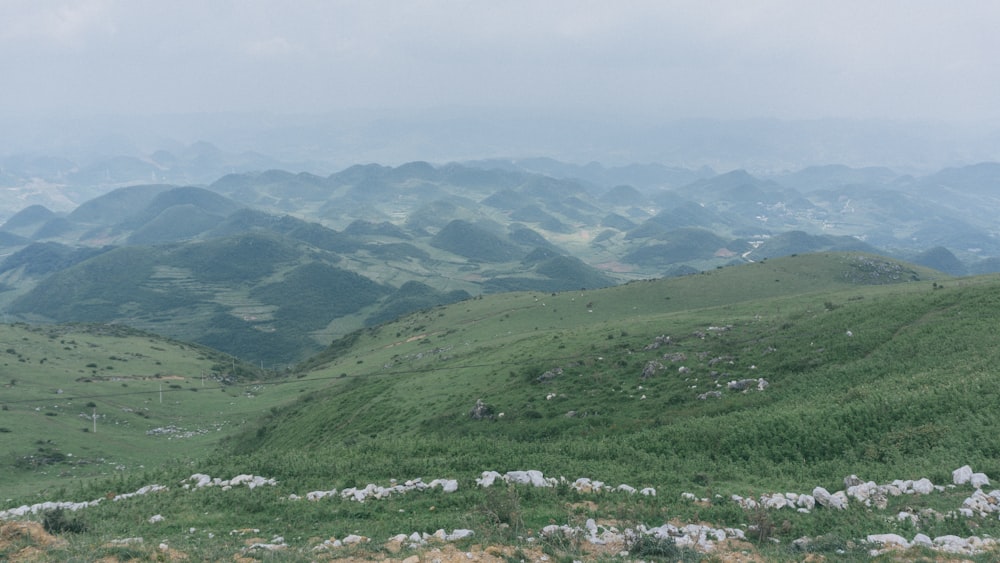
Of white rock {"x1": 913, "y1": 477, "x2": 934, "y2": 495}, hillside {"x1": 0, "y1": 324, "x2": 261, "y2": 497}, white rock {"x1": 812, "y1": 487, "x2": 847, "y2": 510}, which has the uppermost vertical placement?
white rock {"x1": 913, "y1": 477, "x2": 934, "y2": 495}

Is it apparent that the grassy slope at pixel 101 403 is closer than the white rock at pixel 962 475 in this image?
No

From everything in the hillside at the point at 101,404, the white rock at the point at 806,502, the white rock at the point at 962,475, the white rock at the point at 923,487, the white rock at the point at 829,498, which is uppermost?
the white rock at the point at 962,475

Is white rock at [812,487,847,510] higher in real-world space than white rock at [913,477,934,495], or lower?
lower

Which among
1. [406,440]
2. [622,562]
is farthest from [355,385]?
[622,562]

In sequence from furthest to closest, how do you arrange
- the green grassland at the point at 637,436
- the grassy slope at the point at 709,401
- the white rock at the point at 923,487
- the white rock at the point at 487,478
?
the grassy slope at the point at 709,401, the white rock at the point at 487,478, the green grassland at the point at 637,436, the white rock at the point at 923,487

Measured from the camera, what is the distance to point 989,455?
18375 millimetres

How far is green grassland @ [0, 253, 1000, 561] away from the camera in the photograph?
1691 cm

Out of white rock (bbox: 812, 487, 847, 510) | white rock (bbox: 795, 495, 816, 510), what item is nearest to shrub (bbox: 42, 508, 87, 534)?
white rock (bbox: 795, 495, 816, 510)

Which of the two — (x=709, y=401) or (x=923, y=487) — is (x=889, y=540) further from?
(x=709, y=401)

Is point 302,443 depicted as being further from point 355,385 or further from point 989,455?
point 989,455

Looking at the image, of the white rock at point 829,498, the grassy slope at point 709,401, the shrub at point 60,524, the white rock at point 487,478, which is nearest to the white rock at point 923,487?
the grassy slope at point 709,401

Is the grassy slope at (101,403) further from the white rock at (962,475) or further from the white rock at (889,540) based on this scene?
the white rock at (962,475)

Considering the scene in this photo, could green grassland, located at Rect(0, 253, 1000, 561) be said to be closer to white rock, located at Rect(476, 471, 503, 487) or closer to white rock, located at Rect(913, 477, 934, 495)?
white rock, located at Rect(476, 471, 503, 487)

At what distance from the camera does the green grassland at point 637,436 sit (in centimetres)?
1691
